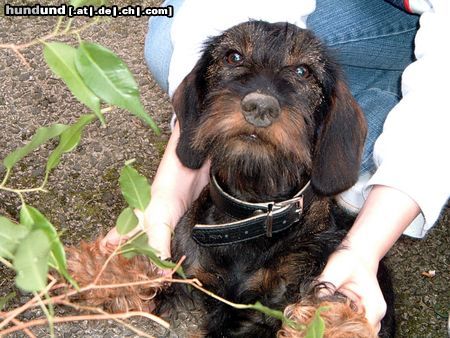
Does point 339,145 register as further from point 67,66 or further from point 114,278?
point 67,66

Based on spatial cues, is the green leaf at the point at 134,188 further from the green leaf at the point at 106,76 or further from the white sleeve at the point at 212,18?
the white sleeve at the point at 212,18

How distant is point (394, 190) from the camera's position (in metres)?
2.27

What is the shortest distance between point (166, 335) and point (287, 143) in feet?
2.05

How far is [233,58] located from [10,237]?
146cm

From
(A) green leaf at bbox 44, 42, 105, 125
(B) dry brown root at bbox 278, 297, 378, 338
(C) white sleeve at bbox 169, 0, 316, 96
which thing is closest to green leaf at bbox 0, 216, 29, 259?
(A) green leaf at bbox 44, 42, 105, 125

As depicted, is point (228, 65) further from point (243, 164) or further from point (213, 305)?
point (213, 305)

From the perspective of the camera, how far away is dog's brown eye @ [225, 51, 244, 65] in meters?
2.25

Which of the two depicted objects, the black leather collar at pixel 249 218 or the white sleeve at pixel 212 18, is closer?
the black leather collar at pixel 249 218

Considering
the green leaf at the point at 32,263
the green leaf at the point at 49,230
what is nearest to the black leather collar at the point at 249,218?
the green leaf at the point at 49,230

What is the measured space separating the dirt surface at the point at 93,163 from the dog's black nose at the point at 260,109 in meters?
1.10

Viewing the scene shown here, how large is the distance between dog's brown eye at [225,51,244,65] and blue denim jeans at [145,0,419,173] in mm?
708

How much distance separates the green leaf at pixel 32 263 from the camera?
82cm

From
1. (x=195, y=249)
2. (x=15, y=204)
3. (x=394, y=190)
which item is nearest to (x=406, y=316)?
(x=394, y=190)

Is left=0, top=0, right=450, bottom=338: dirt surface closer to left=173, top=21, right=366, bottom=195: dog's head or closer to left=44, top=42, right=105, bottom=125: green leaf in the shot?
left=173, top=21, right=366, bottom=195: dog's head
